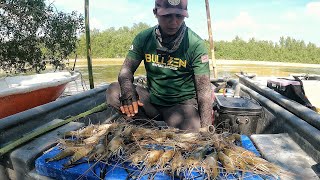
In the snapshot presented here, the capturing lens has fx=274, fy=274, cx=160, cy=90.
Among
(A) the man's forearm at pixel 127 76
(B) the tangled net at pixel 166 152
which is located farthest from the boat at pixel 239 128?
(A) the man's forearm at pixel 127 76

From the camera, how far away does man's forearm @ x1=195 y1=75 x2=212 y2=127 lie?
2.93 metres

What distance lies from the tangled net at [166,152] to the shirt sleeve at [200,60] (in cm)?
83

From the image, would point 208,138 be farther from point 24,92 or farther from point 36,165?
point 24,92

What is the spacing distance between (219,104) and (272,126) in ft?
2.25

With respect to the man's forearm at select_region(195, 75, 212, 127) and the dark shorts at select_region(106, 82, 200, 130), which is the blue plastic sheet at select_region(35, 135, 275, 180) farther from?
the dark shorts at select_region(106, 82, 200, 130)

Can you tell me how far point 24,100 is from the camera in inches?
245

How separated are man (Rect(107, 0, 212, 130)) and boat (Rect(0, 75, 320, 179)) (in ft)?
1.66

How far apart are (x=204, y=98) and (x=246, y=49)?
51.3 m

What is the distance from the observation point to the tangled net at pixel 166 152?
6.18 ft

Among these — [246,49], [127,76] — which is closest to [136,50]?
[127,76]

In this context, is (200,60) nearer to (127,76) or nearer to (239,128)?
(127,76)

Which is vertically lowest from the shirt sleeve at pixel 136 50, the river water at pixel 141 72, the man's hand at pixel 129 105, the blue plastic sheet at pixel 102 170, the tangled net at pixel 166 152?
the river water at pixel 141 72

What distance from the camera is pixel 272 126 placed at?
333 cm

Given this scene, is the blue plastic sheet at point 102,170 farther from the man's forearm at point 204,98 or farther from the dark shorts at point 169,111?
the dark shorts at point 169,111
